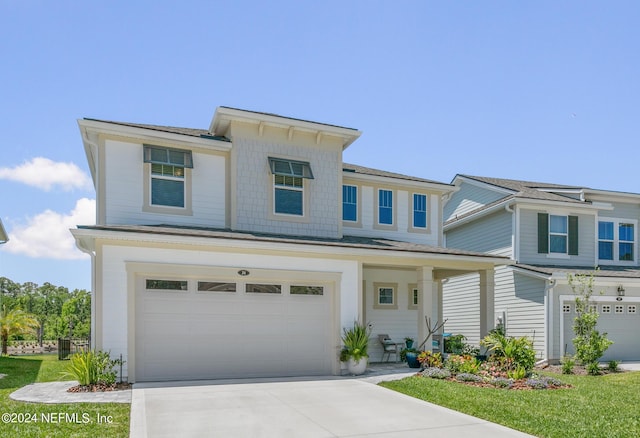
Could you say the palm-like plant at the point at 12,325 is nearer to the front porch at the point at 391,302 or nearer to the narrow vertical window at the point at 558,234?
the front porch at the point at 391,302

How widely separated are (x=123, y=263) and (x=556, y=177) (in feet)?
65.8

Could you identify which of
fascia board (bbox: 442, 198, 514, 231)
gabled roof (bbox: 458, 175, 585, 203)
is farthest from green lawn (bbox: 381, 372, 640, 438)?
gabled roof (bbox: 458, 175, 585, 203)

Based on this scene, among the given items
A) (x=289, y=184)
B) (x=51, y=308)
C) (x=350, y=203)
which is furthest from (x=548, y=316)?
(x=51, y=308)

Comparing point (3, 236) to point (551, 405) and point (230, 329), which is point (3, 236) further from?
point (551, 405)

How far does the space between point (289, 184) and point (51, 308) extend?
159 ft

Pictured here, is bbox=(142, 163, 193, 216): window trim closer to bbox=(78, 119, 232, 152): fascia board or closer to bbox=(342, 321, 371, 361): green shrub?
bbox=(78, 119, 232, 152): fascia board

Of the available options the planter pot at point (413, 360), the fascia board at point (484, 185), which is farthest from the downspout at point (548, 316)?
the planter pot at point (413, 360)

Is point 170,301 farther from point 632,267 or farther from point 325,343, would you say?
point 632,267

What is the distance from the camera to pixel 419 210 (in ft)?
57.0

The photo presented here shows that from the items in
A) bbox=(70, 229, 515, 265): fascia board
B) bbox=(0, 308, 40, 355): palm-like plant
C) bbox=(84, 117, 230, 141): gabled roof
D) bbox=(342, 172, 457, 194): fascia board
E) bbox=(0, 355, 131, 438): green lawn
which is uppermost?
bbox=(84, 117, 230, 141): gabled roof

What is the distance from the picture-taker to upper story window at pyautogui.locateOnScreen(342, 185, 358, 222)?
1634cm

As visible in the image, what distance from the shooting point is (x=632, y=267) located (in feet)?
64.6

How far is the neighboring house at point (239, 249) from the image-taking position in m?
11.1

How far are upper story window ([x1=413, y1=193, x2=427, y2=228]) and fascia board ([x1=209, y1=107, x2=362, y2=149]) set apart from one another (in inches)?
137
